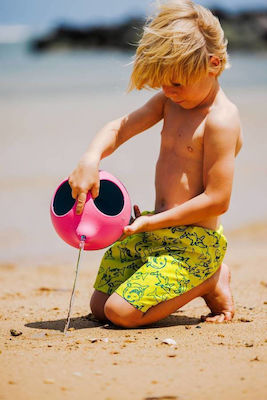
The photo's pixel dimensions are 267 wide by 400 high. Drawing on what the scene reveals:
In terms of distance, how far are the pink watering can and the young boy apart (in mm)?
48

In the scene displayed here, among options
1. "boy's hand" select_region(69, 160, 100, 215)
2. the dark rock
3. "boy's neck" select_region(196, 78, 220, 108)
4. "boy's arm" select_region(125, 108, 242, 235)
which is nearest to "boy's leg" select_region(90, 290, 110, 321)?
"boy's arm" select_region(125, 108, 242, 235)

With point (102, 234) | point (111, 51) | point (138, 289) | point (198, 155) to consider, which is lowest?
point (138, 289)

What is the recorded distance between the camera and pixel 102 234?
9.78 ft

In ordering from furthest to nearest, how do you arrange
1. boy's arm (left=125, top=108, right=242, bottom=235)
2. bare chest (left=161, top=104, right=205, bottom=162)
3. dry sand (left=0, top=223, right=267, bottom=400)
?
bare chest (left=161, top=104, right=205, bottom=162) → boy's arm (left=125, top=108, right=242, bottom=235) → dry sand (left=0, top=223, right=267, bottom=400)

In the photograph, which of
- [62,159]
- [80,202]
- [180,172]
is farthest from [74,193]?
[62,159]

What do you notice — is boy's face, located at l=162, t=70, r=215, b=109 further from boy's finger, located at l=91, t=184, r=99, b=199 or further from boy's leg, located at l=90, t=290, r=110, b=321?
boy's leg, located at l=90, t=290, r=110, b=321

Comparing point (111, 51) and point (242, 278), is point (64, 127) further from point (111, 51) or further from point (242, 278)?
point (111, 51)

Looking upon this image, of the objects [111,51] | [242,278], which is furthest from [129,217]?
[111,51]

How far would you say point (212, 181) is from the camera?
3.04m

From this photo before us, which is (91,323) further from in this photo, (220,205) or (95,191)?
(220,205)

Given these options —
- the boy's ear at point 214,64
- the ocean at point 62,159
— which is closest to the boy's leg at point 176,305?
the boy's ear at point 214,64

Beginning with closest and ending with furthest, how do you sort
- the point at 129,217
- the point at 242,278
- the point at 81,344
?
the point at 81,344 → the point at 129,217 → the point at 242,278

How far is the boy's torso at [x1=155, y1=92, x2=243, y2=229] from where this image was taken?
10.3 feet

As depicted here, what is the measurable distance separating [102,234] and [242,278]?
1596 millimetres
